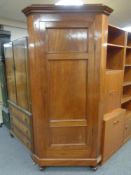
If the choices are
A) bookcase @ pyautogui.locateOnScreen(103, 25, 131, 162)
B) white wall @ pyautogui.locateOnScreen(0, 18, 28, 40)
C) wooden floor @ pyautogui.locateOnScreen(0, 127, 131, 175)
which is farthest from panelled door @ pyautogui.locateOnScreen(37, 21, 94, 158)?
white wall @ pyautogui.locateOnScreen(0, 18, 28, 40)

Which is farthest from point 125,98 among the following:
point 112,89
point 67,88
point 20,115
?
point 20,115

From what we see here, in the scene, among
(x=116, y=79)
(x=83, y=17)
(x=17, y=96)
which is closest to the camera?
(x=83, y=17)

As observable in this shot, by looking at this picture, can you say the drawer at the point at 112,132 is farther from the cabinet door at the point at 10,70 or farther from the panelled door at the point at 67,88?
the cabinet door at the point at 10,70

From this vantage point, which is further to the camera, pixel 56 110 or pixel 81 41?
pixel 56 110

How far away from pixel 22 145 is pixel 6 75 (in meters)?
1.26

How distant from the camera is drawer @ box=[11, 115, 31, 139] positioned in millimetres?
2270

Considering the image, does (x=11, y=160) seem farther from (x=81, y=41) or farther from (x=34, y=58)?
(x=81, y=41)

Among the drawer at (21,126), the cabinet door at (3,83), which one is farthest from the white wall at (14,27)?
the drawer at (21,126)

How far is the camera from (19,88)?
7.81 ft

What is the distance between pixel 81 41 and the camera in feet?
5.74

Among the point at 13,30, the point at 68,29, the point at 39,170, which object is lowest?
the point at 39,170

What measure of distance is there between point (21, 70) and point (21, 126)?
887 millimetres

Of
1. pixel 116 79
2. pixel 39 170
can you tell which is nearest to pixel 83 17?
pixel 116 79

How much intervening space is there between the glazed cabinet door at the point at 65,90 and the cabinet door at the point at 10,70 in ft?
2.75
